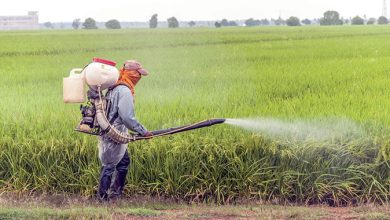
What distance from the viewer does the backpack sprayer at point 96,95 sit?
11.1 feet

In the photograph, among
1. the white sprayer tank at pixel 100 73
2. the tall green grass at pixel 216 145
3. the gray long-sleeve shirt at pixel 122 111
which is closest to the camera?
the white sprayer tank at pixel 100 73

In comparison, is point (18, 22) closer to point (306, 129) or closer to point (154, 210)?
point (154, 210)

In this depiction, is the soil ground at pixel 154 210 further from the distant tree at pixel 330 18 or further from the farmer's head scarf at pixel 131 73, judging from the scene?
the distant tree at pixel 330 18

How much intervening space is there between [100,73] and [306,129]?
6.89 feet

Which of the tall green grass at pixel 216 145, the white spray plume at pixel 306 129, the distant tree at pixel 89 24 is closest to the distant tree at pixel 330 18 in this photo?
the tall green grass at pixel 216 145

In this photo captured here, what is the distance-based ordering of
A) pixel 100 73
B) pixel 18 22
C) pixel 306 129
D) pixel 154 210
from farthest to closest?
1. pixel 18 22
2. pixel 306 129
3. pixel 154 210
4. pixel 100 73

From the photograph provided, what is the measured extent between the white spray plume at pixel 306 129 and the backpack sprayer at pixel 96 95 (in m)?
1.35

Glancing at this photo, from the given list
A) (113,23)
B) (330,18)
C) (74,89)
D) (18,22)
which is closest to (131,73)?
(74,89)

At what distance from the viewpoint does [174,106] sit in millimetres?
5395

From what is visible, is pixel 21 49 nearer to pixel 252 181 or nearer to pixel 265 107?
pixel 265 107

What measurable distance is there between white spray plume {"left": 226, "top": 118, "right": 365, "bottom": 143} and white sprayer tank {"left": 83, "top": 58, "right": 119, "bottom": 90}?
153cm

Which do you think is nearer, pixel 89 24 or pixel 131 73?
pixel 131 73

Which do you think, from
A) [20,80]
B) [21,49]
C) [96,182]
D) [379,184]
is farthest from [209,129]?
[21,49]

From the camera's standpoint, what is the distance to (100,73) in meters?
3.37
